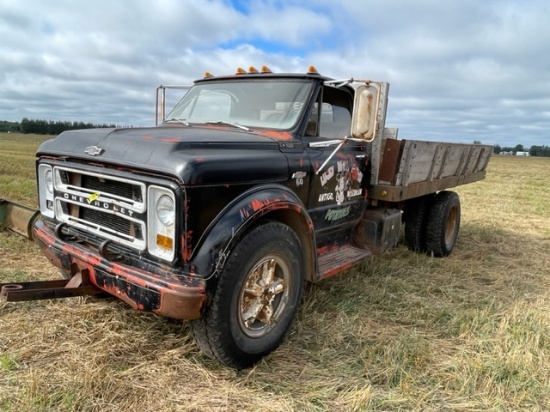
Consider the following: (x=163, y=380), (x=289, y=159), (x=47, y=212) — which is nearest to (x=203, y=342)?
(x=163, y=380)

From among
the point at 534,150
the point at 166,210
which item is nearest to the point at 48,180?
the point at 166,210

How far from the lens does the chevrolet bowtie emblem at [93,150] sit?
9.63 feet

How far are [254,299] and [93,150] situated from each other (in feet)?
4.96

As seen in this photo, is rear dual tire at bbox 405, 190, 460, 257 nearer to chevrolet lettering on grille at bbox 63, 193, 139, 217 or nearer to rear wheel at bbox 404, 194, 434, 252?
rear wheel at bbox 404, 194, 434, 252

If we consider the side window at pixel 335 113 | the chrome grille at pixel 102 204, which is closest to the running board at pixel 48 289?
the chrome grille at pixel 102 204

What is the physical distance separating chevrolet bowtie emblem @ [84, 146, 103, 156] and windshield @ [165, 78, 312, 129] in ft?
4.27

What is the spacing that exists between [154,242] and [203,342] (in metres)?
0.74

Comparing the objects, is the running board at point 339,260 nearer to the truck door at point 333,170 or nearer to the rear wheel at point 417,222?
the truck door at point 333,170

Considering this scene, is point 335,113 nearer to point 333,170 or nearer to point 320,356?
point 333,170

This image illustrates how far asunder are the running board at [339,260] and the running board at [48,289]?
70.7 inches

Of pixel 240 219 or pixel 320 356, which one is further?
pixel 320 356

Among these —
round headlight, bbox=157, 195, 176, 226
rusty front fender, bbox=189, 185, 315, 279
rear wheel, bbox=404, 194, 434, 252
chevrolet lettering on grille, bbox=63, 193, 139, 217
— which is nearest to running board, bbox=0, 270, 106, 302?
chevrolet lettering on grille, bbox=63, 193, 139, 217

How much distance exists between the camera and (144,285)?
2.61 metres

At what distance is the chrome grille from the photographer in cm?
275
